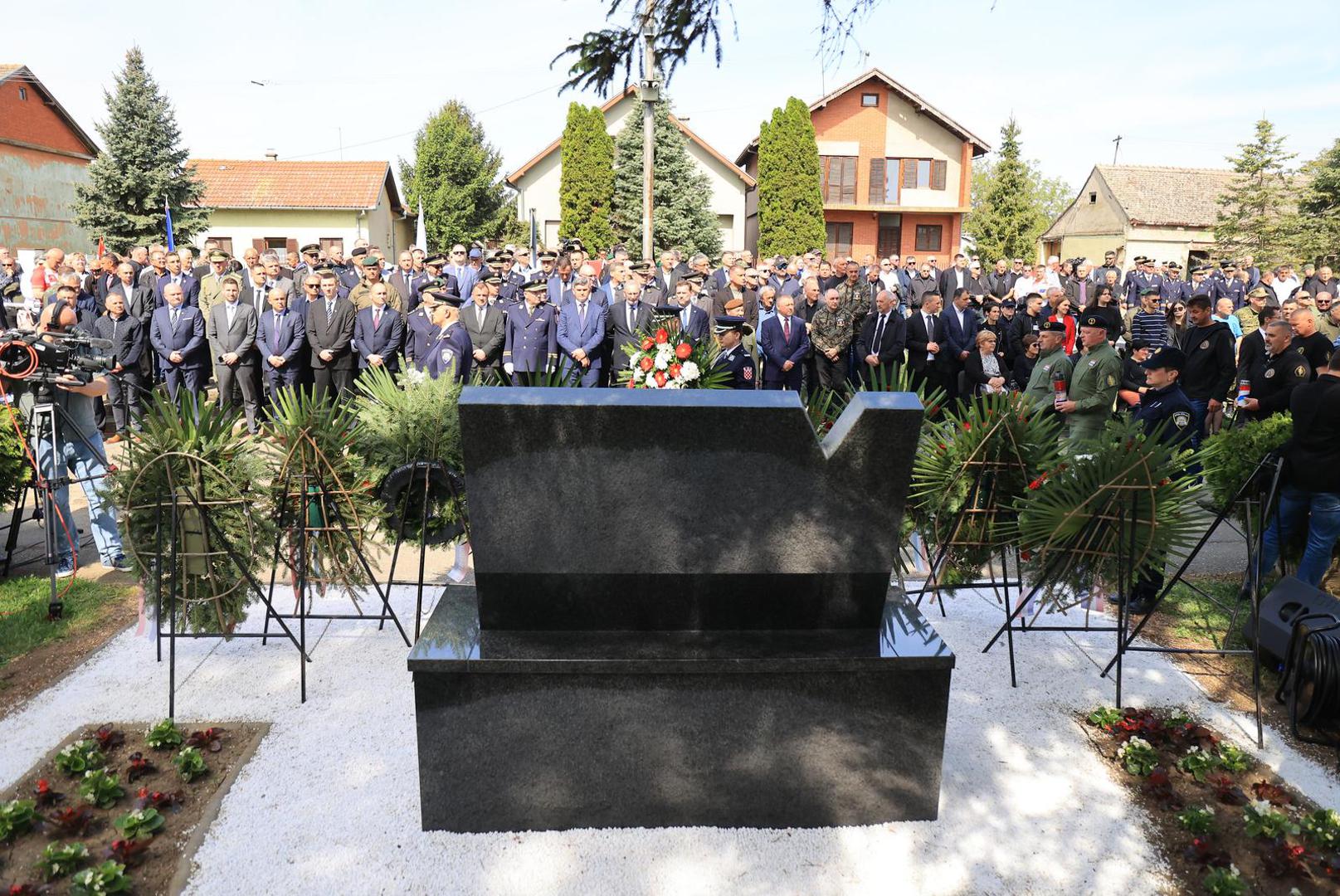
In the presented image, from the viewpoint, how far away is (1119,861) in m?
3.87

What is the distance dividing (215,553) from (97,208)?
31.4 meters

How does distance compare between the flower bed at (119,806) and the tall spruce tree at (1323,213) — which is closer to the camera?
the flower bed at (119,806)

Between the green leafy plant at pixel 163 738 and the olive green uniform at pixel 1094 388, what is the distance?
261 inches

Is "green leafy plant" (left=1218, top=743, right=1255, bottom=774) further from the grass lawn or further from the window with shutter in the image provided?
the window with shutter

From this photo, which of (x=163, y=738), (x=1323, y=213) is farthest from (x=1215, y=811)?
(x=1323, y=213)

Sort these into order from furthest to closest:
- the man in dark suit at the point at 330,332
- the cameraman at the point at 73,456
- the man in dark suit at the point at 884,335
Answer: the man in dark suit at the point at 884,335, the man in dark suit at the point at 330,332, the cameraman at the point at 73,456

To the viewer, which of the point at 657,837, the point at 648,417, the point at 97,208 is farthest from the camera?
the point at 97,208

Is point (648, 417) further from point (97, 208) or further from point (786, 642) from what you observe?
point (97, 208)

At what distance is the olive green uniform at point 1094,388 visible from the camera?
7676mm

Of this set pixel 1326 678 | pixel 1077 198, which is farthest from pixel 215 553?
pixel 1077 198

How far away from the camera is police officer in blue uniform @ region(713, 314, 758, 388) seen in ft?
31.8

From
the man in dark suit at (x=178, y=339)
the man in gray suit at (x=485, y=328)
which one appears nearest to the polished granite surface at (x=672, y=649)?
the man in gray suit at (x=485, y=328)

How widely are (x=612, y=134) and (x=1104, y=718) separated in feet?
137

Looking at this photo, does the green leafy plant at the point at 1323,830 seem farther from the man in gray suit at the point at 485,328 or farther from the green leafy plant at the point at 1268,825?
the man in gray suit at the point at 485,328
